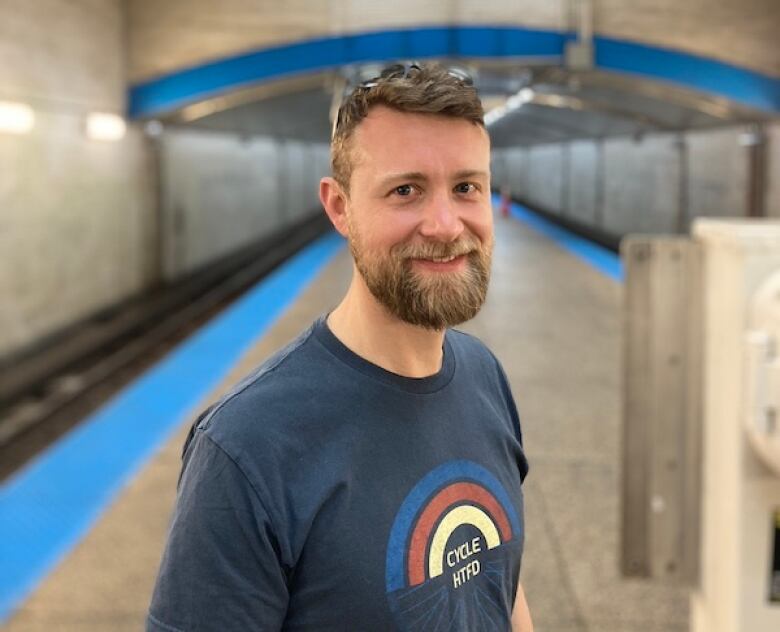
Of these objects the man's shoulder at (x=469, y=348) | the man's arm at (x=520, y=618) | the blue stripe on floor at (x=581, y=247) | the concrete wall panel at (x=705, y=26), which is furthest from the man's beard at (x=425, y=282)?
the concrete wall panel at (x=705, y=26)

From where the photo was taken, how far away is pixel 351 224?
1.59m

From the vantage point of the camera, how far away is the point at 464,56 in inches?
560

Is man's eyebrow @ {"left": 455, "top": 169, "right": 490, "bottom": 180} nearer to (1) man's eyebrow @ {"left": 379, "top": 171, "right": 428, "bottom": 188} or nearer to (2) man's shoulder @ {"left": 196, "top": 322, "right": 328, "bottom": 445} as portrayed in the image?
(1) man's eyebrow @ {"left": 379, "top": 171, "right": 428, "bottom": 188}

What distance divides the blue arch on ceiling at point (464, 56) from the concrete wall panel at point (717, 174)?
166 centimetres

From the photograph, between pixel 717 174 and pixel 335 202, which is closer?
pixel 335 202

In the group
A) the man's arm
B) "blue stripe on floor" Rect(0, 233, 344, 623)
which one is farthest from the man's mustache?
"blue stripe on floor" Rect(0, 233, 344, 623)

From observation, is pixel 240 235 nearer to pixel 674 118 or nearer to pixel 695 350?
pixel 674 118

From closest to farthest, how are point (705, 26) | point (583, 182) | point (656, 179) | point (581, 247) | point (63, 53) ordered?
point (63, 53)
point (705, 26)
point (581, 247)
point (656, 179)
point (583, 182)

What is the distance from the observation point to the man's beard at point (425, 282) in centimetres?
153

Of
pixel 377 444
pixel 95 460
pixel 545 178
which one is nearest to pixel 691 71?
pixel 95 460

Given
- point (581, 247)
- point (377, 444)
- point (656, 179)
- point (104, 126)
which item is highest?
point (104, 126)

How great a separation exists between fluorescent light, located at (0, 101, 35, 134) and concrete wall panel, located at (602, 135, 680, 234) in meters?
13.6

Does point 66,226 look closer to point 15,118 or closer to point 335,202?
point 15,118

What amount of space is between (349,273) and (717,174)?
7.41m
